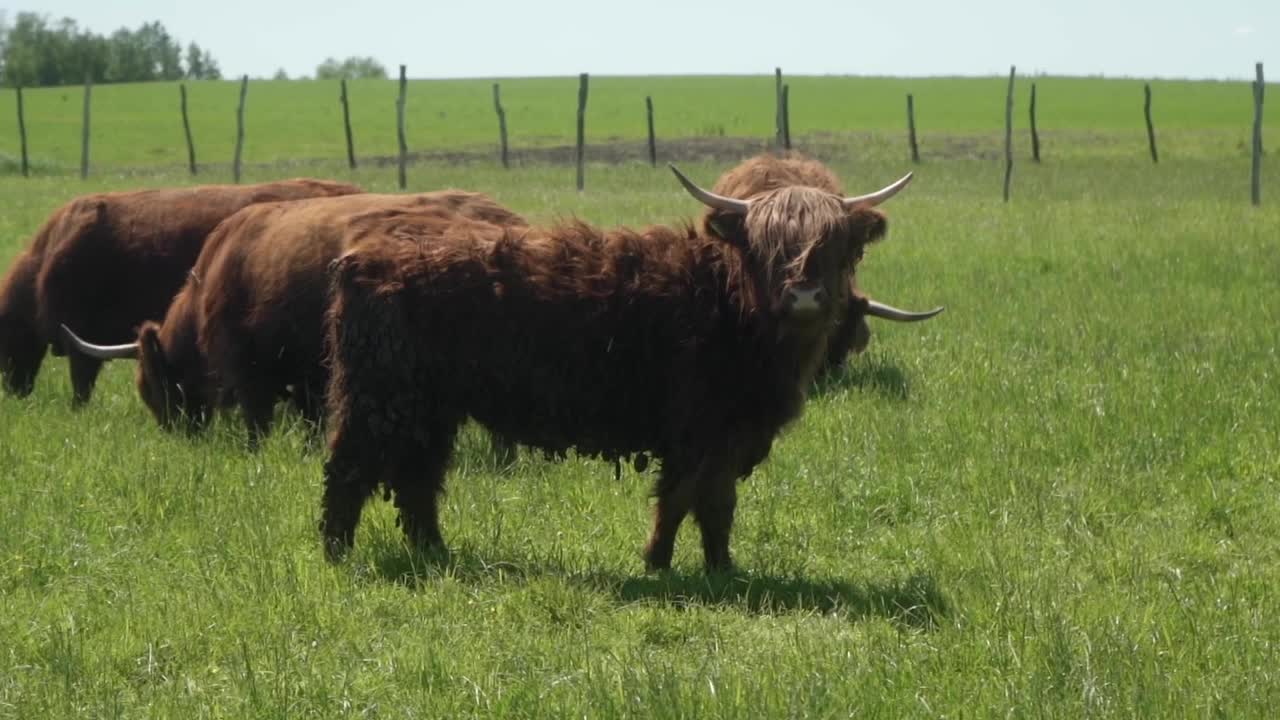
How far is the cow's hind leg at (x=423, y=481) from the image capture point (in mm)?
7043

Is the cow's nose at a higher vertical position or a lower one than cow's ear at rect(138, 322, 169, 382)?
higher

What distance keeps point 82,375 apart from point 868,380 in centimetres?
573

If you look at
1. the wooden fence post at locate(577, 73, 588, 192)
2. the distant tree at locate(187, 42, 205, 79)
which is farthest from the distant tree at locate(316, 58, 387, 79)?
the wooden fence post at locate(577, 73, 588, 192)

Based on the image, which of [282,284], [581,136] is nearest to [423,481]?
[282,284]

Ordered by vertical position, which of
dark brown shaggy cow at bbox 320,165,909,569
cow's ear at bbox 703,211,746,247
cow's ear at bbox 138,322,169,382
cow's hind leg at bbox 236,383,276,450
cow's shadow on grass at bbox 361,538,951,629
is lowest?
cow's shadow on grass at bbox 361,538,951,629

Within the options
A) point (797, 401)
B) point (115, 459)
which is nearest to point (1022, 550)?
point (797, 401)

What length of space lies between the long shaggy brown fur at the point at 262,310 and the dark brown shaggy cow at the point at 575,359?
166cm

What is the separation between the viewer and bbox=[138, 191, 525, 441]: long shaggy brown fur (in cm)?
901

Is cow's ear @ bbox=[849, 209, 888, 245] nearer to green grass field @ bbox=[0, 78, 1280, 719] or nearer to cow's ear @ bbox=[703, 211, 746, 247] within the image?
cow's ear @ bbox=[703, 211, 746, 247]

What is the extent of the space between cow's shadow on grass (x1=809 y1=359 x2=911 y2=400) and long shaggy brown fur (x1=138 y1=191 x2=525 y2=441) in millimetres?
2977

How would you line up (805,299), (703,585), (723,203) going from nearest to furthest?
(805,299)
(703,585)
(723,203)

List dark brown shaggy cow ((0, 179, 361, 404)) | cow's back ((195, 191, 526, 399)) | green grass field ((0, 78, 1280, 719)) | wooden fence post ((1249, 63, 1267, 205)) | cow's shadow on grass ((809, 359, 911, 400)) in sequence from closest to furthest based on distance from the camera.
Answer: green grass field ((0, 78, 1280, 719)), cow's back ((195, 191, 526, 399)), cow's shadow on grass ((809, 359, 911, 400)), dark brown shaggy cow ((0, 179, 361, 404)), wooden fence post ((1249, 63, 1267, 205))

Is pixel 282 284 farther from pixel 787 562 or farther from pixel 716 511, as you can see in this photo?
pixel 787 562

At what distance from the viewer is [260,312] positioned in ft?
29.8
